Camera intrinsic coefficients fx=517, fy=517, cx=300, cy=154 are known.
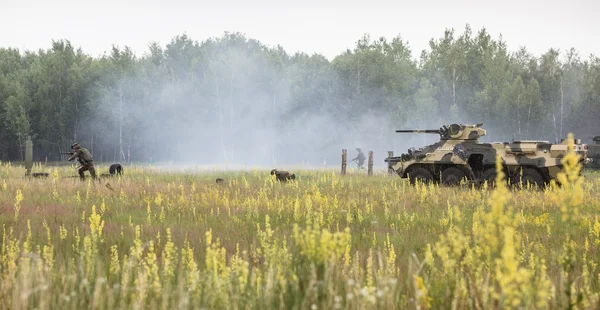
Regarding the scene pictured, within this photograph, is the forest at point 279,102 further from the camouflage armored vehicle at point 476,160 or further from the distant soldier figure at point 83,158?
the distant soldier figure at point 83,158

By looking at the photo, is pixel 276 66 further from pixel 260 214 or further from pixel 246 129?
pixel 260 214

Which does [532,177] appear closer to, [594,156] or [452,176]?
[452,176]

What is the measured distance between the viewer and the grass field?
311 cm

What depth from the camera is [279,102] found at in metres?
58.7

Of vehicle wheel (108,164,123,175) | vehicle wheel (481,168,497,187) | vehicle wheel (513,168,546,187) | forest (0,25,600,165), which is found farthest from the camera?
forest (0,25,600,165)

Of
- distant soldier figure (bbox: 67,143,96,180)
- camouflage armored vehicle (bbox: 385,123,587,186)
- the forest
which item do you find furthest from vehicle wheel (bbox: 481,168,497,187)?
the forest

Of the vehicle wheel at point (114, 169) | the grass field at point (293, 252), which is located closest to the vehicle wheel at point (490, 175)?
the grass field at point (293, 252)

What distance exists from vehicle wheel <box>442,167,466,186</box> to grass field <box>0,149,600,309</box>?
327 cm

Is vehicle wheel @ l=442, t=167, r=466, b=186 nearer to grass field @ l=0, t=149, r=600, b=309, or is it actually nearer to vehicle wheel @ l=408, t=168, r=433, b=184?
vehicle wheel @ l=408, t=168, r=433, b=184

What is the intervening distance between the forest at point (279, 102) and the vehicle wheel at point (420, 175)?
112 feet

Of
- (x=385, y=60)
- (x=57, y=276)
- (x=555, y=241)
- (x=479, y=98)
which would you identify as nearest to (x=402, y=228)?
(x=555, y=241)

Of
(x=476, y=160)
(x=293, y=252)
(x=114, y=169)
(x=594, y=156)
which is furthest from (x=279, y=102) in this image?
(x=293, y=252)

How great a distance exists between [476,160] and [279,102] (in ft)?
142

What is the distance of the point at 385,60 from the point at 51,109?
3725 cm
